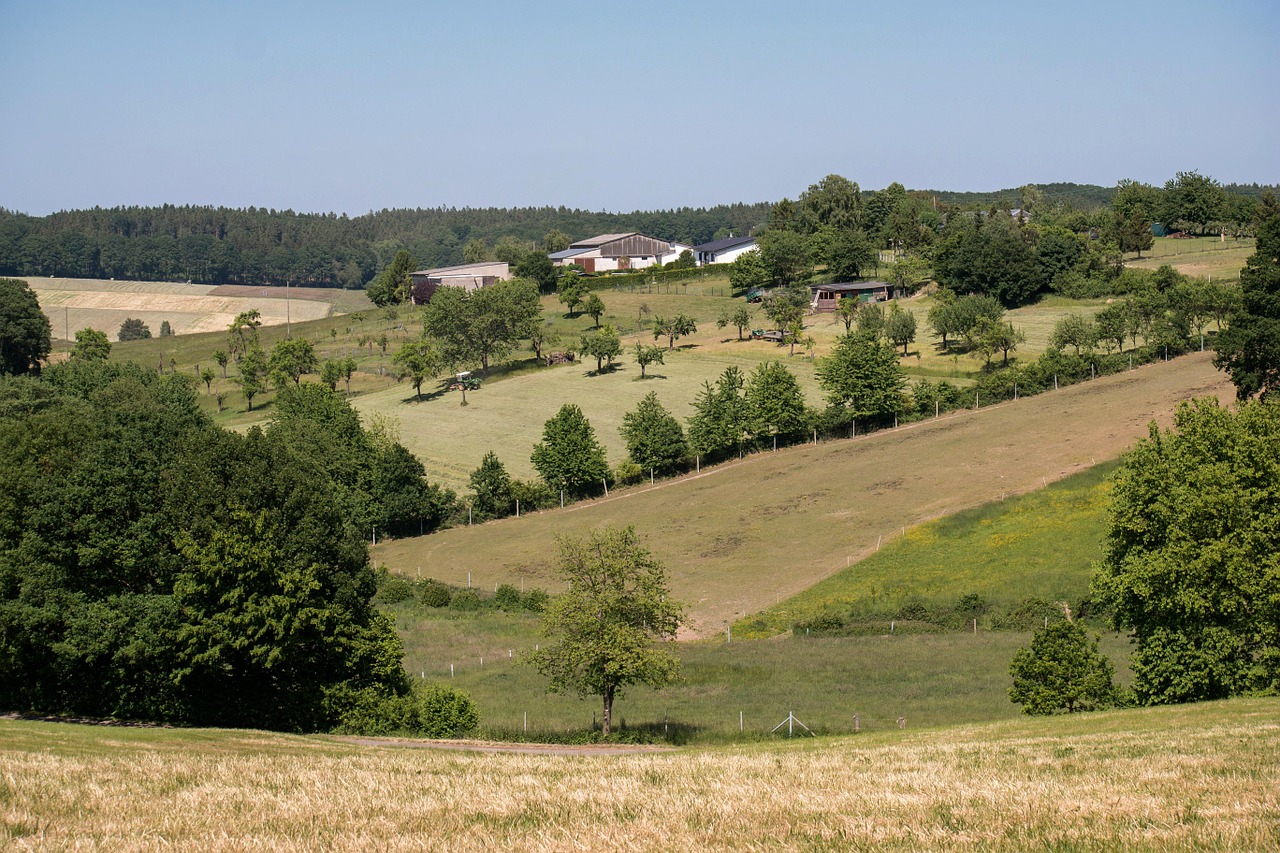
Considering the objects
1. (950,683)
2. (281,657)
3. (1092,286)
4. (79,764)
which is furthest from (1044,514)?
(1092,286)

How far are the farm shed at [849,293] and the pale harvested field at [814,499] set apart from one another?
5027 cm

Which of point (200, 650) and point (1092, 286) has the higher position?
point (1092, 286)

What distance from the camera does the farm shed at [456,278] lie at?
177 metres

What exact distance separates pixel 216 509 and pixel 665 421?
47997 mm

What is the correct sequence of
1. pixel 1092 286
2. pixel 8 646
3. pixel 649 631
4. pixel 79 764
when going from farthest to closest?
pixel 1092 286 < pixel 649 631 < pixel 8 646 < pixel 79 764

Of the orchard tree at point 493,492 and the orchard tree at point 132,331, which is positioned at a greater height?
the orchard tree at point 132,331

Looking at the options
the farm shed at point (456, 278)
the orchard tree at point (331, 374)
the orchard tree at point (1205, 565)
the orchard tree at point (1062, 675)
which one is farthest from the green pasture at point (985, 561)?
the farm shed at point (456, 278)

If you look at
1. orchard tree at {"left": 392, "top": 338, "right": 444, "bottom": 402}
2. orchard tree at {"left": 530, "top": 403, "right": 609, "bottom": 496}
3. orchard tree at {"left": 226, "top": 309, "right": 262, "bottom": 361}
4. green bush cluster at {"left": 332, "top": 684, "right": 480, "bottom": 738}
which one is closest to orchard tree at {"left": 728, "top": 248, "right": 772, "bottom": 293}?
orchard tree at {"left": 392, "top": 338, "right": 444, "bottom": 402}

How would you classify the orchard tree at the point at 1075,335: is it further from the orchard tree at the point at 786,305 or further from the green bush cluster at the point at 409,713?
the green bush cluster at the point at 409,713

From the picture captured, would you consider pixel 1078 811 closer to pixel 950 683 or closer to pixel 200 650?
pixel 950 683

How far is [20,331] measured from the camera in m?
123

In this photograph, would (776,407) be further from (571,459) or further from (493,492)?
(493,492)

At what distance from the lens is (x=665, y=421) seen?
282 ft

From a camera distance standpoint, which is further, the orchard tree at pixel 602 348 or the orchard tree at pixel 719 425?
the orchard tree at pixel 602 348
